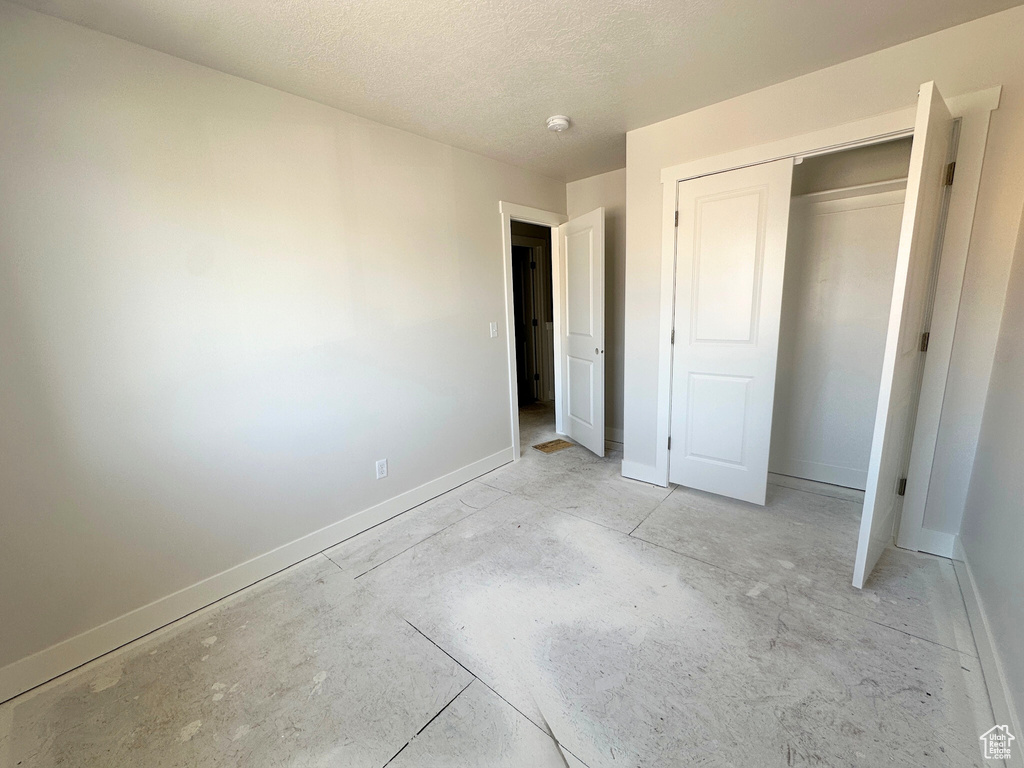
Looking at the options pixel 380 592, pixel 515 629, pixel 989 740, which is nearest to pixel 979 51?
pixel 989 740

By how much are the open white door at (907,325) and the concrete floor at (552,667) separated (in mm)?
377

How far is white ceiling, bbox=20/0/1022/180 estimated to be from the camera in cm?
148

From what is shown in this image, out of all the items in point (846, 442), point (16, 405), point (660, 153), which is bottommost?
point (846, 442)

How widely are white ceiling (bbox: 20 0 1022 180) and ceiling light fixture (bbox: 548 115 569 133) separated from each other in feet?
0.11

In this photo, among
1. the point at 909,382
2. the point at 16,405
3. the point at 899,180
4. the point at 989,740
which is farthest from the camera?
the point at 899,180

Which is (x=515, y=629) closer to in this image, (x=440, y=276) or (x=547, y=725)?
(x=547, y=725)

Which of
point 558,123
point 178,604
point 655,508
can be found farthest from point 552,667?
point 558,123

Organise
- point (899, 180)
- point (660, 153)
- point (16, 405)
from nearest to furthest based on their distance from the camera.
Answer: point (16, 405) < point (899, 180) < point (660, 153)

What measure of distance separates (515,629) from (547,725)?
0.40 meters

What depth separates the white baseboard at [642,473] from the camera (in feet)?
9.47

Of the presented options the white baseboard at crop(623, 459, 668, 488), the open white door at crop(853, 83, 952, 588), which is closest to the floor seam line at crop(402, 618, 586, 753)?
the open white door at crop(853, 83, 952, 588)

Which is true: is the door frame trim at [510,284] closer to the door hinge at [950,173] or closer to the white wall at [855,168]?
the white wall at [855,168]

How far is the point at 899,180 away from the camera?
2275mm

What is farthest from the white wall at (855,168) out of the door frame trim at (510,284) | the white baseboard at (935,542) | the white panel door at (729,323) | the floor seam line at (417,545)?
the floor seam line at (417,545)
